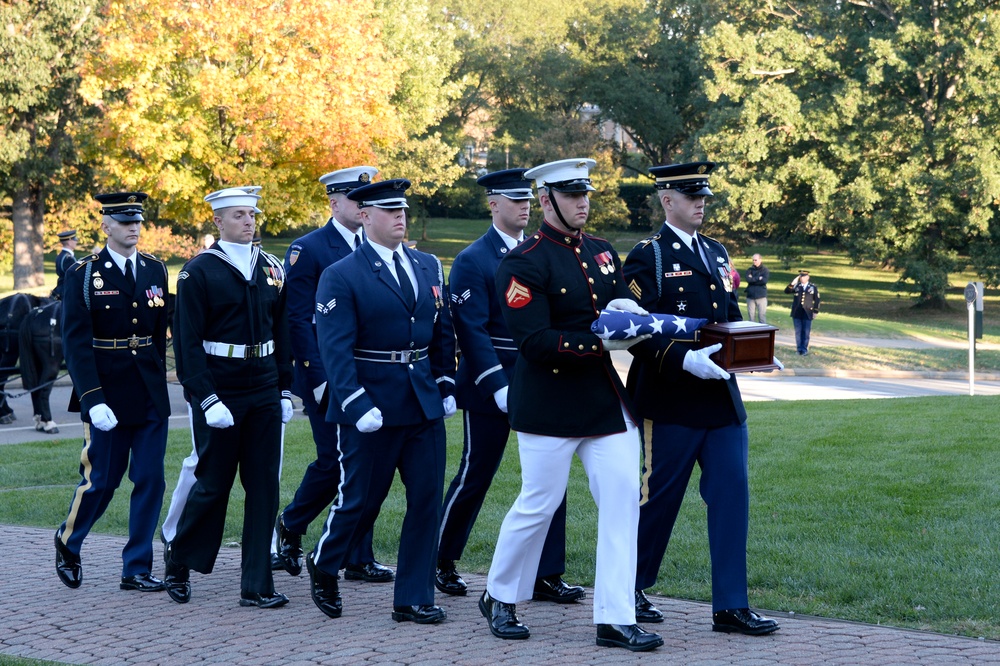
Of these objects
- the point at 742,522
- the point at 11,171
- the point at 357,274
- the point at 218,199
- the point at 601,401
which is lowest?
the point at 742,522

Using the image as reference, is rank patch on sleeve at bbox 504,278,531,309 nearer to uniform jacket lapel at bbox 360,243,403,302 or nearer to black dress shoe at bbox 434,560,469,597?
uniform jacket lapel at bbox 360,243,403,302

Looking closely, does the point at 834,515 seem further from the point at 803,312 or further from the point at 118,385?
the point at 803,312

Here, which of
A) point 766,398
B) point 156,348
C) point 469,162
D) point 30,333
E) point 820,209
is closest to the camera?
point 156,348

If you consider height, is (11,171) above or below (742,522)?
above

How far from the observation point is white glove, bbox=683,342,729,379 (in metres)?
5.32

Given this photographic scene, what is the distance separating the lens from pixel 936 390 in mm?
20109

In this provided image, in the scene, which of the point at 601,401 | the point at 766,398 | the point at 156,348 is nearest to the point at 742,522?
the point at 601,401

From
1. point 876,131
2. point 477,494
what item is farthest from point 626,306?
point 876,131

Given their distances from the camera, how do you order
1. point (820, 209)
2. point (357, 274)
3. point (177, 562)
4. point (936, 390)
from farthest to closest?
point (820, 209)
point (936, 390)
point (177, 562)
point (357, 274)

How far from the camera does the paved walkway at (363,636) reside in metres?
5.23

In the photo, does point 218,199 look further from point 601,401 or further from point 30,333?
point 30,333

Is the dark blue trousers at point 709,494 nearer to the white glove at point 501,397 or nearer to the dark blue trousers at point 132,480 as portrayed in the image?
the white glove at point 501,397

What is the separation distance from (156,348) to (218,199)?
1166mm

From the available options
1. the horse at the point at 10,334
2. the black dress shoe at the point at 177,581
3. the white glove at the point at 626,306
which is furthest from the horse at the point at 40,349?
the white glove at the point at 626,306
